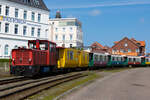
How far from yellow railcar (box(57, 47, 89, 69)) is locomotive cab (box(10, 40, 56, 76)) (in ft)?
13.8

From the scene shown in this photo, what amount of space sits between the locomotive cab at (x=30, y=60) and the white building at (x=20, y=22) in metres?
23.2

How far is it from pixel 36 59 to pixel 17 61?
1.58 metres

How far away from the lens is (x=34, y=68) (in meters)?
18.6

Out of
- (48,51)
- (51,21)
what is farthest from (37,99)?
(51,21)

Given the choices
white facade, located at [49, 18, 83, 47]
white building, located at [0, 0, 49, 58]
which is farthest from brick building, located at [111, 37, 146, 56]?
white building, located at [0, 0, 49, 58]

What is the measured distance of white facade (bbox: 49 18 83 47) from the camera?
8950cm

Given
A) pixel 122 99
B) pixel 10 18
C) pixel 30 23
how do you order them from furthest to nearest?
pixel 30 23
pixel 10 18
pixel 122 99

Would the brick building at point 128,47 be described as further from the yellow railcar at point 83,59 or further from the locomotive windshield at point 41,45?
the locomotive windshield at point 41,45

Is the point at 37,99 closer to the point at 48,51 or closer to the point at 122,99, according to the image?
the point at 122,99

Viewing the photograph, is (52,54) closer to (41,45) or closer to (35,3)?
(41,45)

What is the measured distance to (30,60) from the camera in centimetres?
1855

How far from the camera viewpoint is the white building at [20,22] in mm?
45219

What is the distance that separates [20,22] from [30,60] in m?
31.6

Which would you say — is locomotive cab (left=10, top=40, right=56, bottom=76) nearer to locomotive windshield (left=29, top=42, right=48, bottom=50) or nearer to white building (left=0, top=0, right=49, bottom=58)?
locomotive windshield (left=29, top=42, right=48, bottom=50)
